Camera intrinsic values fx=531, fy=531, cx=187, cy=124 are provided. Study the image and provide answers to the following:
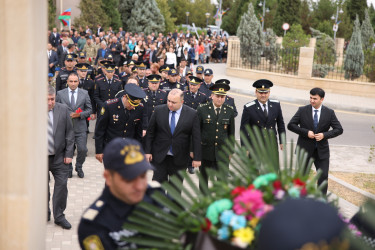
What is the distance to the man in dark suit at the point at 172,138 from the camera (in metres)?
8.09

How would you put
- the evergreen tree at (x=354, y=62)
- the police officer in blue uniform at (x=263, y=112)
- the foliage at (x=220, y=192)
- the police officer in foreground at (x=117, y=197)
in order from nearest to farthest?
the foliage at (x=220, y=192)
the police officer in foreground at (x=117, y=197)
the police officer in blue uniform at (x=263, y=112)
the evergreen tree at (x=354, y=62)

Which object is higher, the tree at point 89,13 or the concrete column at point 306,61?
the tree at point 89,13

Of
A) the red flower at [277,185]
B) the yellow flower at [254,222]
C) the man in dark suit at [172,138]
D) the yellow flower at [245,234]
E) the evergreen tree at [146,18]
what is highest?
the evergreen tree at [146,18]

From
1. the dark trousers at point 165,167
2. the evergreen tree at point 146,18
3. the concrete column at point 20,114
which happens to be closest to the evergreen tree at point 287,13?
the evergreen tree at point 146,18

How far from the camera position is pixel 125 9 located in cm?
5356

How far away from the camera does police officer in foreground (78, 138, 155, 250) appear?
2.91 m

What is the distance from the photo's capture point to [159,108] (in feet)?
26.9

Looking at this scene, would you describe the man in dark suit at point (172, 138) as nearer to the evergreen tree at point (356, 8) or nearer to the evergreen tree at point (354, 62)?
the evergreen tree at point (354, 62)

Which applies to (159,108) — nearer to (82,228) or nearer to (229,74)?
(82,228)

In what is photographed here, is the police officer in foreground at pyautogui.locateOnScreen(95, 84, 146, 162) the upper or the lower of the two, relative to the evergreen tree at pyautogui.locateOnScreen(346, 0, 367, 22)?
lower

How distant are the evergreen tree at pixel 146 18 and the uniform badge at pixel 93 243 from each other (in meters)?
49.4

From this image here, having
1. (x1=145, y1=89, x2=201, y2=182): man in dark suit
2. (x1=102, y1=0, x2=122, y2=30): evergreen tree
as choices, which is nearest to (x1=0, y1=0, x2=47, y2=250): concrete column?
(x1=145, y1=89, x2=201, y2=182): man in dark suit

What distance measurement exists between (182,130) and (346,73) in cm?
1781

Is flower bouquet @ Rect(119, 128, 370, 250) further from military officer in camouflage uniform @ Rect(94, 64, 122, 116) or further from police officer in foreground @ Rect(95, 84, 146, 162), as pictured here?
military officer in camouflage uniform @ Rect(94, 64, 122, 116)
